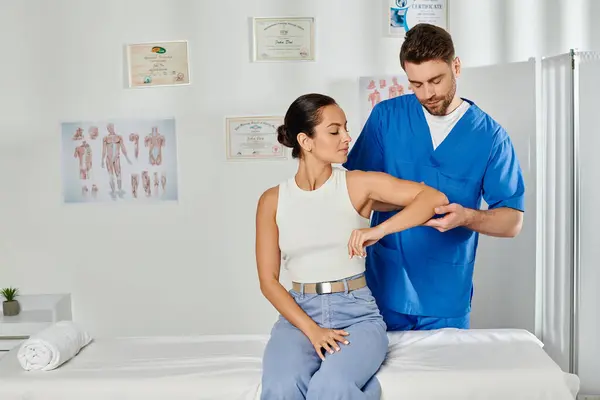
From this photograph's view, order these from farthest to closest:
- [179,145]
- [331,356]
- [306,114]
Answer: [179,145] < [306,114] < [331,356]

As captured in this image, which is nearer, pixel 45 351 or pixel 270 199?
pixel 45 351

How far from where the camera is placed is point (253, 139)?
131 inches

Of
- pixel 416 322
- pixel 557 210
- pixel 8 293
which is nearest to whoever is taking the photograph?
pixel 416 322

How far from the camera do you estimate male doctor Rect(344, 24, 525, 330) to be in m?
2.18

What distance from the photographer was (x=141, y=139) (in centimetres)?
336

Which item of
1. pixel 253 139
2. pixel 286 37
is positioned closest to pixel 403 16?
pixel 286 37

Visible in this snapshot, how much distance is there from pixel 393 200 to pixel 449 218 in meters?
0.16

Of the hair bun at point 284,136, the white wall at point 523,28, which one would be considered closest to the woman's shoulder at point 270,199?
the hair bun at point 284,136

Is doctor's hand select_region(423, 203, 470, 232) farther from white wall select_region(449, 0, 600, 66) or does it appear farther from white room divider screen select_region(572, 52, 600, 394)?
white wall select_region(449, 0, 600, 66)

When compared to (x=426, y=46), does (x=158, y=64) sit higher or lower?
higher

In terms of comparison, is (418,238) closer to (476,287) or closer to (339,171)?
(339,171)

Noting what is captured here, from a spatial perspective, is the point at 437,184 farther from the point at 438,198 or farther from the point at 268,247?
the point at 268,247

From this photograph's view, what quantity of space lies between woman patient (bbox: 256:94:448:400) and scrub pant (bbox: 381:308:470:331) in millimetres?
215

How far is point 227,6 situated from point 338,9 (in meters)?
0.48
